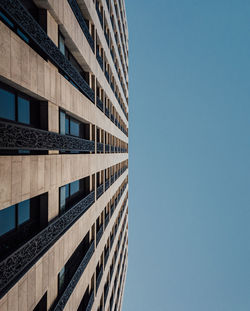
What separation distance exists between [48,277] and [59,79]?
9768mm

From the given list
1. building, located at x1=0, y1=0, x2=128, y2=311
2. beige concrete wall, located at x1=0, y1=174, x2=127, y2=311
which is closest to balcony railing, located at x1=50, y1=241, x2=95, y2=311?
building, located at x1=0, y1=0, x2=128, y2=311

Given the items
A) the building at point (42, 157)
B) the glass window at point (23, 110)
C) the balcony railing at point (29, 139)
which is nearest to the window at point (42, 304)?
the building at point (42, 157)

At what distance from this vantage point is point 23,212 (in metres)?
8.38

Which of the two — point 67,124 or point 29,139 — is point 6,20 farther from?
point 67,124

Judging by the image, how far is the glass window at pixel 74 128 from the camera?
44.8 feet

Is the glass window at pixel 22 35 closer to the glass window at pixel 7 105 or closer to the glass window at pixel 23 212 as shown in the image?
the glass window at pixel 7 105

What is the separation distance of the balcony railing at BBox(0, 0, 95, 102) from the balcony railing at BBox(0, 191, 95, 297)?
318 inches

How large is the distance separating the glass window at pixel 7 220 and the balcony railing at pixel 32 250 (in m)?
0.87

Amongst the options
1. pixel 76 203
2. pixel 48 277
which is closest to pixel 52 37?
pixel 76 203

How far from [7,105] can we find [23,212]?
4306 mm

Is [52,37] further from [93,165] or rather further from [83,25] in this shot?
[93,165]

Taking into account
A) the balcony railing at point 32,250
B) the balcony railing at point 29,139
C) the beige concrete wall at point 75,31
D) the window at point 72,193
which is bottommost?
the balcony railing at point 32,250

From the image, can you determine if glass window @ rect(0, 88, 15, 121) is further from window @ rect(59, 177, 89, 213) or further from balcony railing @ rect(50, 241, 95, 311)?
balcony railing @ rect(50, 241, 95, 311)

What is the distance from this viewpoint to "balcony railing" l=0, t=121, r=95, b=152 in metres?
6.66
